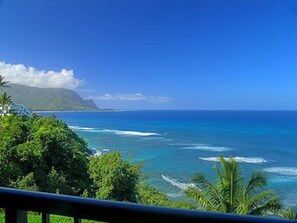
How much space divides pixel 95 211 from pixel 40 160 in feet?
44.0

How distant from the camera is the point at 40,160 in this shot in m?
13.1

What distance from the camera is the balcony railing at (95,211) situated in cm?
51

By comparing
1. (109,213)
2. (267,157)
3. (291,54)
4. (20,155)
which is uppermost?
(291,54)

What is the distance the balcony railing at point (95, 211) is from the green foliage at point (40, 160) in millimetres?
11778

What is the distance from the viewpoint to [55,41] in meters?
26.2

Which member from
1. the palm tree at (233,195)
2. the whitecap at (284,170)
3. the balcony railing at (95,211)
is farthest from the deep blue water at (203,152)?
the balcony railing at (95,211)

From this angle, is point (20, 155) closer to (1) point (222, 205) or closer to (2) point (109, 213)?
(1) point (222, 205)

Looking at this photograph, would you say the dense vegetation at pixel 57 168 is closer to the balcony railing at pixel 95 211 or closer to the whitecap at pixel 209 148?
the balcony railing at pixel 95 211

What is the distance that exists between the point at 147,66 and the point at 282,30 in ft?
49.0

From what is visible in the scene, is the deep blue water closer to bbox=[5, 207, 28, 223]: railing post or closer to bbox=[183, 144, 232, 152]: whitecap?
bbox=[183, 144, 232, 152]: whitecap

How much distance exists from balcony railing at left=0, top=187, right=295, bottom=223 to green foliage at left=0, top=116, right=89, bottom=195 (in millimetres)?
11778

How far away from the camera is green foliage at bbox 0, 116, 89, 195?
Answer: 12.2 m

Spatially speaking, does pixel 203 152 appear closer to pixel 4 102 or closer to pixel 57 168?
pixel 4 102

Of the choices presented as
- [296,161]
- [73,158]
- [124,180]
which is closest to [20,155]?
[73,158]
